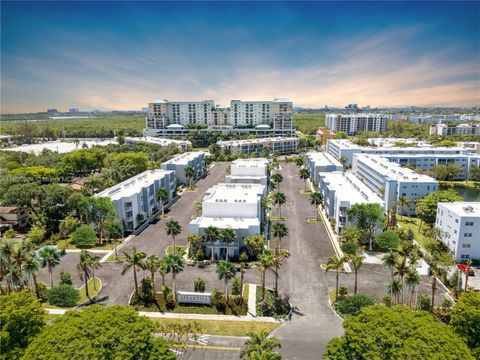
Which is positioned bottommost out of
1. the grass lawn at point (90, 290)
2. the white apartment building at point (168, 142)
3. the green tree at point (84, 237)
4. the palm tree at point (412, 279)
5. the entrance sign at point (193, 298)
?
the grass lawn at point (90, 290)

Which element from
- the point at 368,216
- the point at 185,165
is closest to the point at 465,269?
the point at 368,216

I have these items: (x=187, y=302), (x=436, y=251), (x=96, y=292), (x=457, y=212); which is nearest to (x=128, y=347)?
(x=187, y=302)

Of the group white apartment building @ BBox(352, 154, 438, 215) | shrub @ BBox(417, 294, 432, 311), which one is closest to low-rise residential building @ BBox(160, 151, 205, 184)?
white apartment building @ BBox(352, 154, 438, 215)

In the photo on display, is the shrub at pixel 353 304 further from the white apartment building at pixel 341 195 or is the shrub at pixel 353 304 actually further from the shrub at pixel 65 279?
the shrub at pixel 65 279

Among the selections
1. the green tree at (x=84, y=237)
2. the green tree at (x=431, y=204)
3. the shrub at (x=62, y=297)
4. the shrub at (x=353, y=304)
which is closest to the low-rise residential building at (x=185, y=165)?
the green tree at (x=84, y=237)

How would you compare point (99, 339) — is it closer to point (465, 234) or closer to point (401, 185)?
point (465, 234)

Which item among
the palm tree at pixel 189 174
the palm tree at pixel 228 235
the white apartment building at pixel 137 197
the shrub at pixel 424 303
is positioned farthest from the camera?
the palm tree at pixel 189 174

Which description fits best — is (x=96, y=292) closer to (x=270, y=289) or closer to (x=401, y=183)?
(x=270, y=289)
